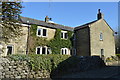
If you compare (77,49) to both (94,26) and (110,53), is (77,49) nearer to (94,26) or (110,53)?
(94,26)

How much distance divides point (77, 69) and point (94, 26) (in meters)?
12.2

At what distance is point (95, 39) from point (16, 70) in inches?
672

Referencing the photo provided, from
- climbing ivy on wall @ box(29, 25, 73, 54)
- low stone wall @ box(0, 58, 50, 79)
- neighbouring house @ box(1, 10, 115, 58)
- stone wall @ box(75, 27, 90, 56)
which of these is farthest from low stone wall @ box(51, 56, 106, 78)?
climbing ivy on wall @ box(29, 25, 73, 54)

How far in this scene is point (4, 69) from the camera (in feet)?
33.0

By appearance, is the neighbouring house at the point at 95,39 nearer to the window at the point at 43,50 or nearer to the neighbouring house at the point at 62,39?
the neighbouring house at the point at 62,39

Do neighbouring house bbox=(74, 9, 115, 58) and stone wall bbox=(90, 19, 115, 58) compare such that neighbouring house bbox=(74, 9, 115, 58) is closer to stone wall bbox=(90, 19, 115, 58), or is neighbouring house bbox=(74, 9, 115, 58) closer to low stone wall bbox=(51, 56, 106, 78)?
stone wall bbox=(90, 19, 115, 58)

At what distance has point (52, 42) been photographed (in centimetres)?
2083

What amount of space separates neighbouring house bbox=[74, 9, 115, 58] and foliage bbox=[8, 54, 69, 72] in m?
11.0

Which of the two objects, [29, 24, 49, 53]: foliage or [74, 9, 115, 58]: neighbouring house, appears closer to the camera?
[29, 24, 49, 53]: foliage

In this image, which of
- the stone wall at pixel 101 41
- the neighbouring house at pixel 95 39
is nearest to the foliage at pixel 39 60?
the neighbouring house at pixel 95 39

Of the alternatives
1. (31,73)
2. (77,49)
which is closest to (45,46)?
(77,49)

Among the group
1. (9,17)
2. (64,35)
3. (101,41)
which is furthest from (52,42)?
(9,17)

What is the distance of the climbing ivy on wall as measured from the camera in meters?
18.7

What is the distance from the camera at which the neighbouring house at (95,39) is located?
22.3 metres
